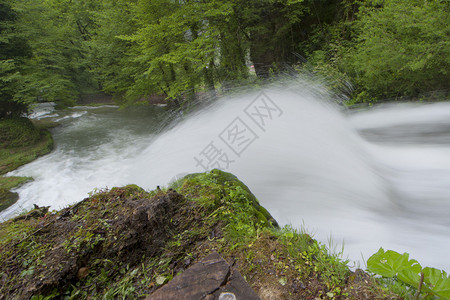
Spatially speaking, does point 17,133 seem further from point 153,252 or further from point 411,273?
point 411,273

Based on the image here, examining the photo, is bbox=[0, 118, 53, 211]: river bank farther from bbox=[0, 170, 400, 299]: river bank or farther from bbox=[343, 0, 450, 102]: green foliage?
bbox=[343, 0, 450, 102]: green foliage

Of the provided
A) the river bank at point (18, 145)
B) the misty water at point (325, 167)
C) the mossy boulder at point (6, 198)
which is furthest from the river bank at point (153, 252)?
the river bank at point (18, 145)

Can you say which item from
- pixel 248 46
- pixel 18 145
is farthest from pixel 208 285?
pixel 18 145

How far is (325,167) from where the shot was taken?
186 inches

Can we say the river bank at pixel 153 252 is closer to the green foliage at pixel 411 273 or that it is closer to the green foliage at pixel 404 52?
the green foliage at pixel 411 273

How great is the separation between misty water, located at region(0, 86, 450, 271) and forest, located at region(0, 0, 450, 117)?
1.48 meters

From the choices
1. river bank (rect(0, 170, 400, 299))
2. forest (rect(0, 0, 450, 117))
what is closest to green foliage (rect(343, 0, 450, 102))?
forest (rect(0, 0, 450, 117))

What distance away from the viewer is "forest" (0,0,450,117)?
7.00 metres

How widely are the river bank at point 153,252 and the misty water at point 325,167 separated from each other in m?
0.93

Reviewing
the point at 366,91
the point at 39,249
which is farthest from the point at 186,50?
the point at 39,249

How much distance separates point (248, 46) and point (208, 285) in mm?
13481

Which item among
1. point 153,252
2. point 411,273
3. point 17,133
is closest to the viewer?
point 411,273

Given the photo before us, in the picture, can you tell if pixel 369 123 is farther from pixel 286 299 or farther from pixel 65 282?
pixel 65 282

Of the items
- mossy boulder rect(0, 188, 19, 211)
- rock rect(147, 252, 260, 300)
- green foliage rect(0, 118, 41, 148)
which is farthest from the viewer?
green foliage rect(0, 118, 41, 148)
